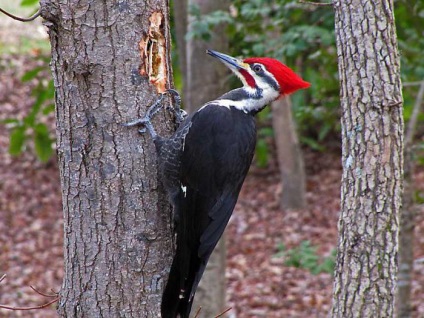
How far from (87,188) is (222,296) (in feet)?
9.98

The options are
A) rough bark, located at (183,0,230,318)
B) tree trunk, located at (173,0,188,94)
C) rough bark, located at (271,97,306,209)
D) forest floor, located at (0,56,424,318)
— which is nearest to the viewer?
rough bark, located at (183,0,230,318)

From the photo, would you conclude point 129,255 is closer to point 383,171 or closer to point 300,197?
point 383,171

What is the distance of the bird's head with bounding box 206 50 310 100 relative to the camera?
322 centimetres

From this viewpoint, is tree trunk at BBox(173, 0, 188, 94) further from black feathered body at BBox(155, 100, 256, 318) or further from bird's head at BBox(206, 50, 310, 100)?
black feathered body at BBox(155, 100, 256, 318)

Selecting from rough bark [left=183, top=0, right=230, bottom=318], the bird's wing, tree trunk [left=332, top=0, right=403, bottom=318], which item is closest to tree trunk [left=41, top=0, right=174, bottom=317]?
the bird's wing

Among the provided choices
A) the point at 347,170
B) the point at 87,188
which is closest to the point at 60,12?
the point at 87,188

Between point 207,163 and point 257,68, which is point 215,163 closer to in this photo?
point 207,163

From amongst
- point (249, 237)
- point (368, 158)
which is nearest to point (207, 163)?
point (368, 158)

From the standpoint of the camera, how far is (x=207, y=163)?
3.15 metres

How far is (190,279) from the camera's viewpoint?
290cm

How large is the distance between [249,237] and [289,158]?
1252mm

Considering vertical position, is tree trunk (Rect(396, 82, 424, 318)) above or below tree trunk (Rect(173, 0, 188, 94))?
below

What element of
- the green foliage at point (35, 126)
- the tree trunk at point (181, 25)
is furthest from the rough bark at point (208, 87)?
the green foliage at point (35, 126)

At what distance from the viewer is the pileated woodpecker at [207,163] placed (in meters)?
2.84
